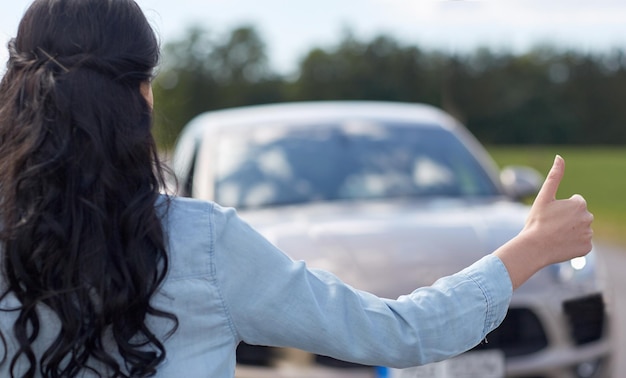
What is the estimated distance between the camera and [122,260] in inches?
56.2

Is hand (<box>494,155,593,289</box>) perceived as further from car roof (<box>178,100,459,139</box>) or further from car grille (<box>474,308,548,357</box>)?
car roof (<box>178,100,459,139</box>)

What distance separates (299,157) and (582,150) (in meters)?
55.1

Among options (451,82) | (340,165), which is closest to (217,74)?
(451,82)

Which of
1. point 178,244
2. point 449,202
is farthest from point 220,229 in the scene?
point 449,202

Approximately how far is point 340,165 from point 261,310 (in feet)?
12.0

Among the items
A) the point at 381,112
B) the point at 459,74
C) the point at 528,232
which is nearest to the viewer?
the point at 528,232

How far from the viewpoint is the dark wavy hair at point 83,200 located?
1421 mm

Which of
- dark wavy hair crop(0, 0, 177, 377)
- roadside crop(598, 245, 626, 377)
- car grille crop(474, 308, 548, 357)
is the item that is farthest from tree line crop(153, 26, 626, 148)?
dark wavy hair crop(0, 0, 177, 377)

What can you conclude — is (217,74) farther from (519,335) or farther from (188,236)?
(188,236)

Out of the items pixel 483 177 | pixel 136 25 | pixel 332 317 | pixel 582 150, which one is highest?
pixel 136 25

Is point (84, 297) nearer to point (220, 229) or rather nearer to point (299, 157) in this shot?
point (220, 229)

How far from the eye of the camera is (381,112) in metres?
5.69

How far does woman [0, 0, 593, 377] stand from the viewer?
4.69 feet

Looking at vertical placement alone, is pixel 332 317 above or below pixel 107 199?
below
